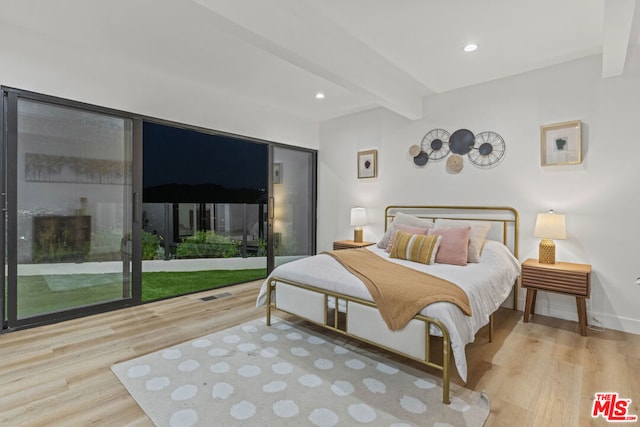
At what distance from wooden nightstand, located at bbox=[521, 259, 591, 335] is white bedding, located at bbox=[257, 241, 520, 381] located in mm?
169

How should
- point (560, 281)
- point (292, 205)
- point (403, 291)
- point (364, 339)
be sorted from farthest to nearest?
point (292, 205), point (560, 281), point (364, 339), point (403, 291)

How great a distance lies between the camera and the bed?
2.05 meters

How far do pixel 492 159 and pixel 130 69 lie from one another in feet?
14.2

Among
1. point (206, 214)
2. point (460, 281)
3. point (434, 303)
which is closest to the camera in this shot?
point (434, 303)

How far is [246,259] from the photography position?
229 inches

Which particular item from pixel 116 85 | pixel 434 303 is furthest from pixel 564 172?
pixel 116 85

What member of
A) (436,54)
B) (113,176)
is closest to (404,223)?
(436,54)

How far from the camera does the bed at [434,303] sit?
2.05m

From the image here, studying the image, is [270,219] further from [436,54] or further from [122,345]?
[436,54]

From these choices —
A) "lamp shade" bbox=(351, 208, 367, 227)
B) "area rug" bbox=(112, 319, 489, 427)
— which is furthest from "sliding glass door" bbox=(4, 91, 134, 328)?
"lamp shade" bbox=(351, 208, 367, 227)

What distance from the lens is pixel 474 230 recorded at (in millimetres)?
3551

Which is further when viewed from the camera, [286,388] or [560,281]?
[560,281]

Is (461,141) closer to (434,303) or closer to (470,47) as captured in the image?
(470,47)

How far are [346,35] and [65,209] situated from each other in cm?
326
